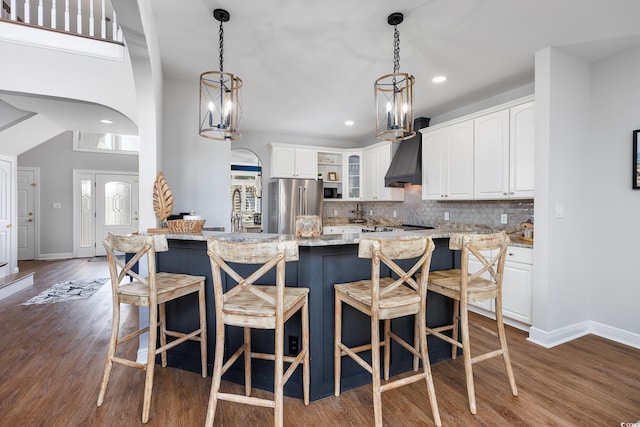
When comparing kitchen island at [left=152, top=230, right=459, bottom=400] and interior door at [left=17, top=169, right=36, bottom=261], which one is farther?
interior door at [left=17, top=169, right=36, bottom=261]

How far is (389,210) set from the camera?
5754 millimetres

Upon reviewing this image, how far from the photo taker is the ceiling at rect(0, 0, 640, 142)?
2.20 meters

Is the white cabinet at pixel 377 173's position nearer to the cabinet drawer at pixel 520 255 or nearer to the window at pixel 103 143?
the cabinet drawer at pixel 520 255

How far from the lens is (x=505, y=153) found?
3.33 m

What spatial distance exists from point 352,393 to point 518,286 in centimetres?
206

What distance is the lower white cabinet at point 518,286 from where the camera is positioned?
2.91 metres

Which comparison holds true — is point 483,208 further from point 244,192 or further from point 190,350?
point 244,192

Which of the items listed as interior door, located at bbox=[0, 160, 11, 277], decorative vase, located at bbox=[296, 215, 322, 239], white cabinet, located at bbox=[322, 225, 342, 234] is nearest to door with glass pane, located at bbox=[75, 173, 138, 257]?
interior door, located at bbox=[0, 160, 11, 277]

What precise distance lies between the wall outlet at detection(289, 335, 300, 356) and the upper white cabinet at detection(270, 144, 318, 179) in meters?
3.70

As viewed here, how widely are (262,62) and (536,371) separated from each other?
3498 millimetres

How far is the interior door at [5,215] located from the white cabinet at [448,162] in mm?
6596

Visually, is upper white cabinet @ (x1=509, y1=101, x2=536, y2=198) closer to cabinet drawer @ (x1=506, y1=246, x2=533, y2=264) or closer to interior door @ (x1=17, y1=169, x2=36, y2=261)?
cabinet drawer @ (x1=506, y1=246, x2=533, y2=264)

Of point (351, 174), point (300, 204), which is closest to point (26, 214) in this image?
point (300, 204)

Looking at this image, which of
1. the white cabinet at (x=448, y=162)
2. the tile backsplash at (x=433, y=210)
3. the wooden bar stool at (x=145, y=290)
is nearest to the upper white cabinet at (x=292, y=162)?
the tile backsplash at (x=433, y=210)
